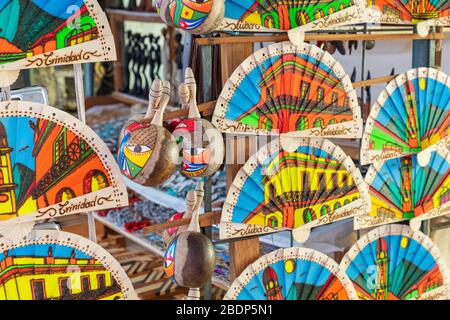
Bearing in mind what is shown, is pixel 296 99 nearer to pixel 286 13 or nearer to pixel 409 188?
pixel 286 13

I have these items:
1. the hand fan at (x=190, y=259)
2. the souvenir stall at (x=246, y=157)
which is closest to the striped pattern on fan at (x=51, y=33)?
the souvenir stall at (x=246, y=157)

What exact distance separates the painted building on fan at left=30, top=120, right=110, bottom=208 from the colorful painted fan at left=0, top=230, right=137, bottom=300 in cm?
11

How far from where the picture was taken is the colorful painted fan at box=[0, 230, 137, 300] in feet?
5.58

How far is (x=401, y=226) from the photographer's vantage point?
2.43m

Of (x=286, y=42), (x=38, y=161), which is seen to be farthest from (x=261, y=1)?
(x=38, y=161)

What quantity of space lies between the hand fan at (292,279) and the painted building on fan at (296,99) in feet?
1.35

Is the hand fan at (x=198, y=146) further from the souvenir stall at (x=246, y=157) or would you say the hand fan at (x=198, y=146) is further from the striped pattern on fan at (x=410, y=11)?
the striped pattern on fan at (x=410, y=11)

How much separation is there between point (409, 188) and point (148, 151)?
1.17 meters

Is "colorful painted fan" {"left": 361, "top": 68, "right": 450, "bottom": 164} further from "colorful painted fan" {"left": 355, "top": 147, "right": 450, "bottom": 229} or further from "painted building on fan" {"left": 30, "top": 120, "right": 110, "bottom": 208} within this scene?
"painted building on fan" {"left": 30, "top": 120, "right": 110, "bottom": 208}

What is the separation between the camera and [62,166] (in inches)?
66.7

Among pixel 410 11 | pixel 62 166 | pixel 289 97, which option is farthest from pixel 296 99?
pixel 62 166

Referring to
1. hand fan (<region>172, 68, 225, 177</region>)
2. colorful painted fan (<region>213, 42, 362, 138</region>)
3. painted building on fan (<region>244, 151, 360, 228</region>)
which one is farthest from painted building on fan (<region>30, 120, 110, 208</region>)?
painted building on fan (<region>244, 151, 360, 228</region>)

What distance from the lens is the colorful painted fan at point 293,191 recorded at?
6.56ft

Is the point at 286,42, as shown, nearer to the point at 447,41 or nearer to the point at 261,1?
the point at 261,1
